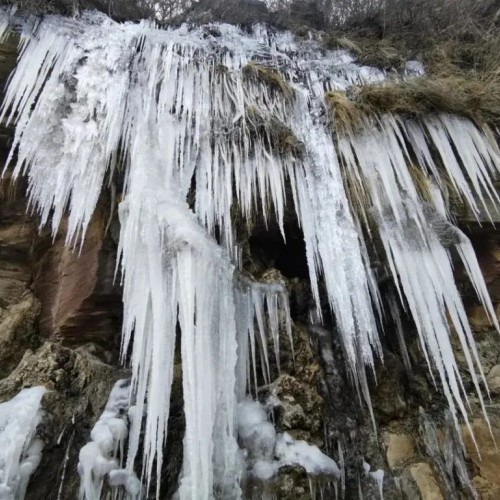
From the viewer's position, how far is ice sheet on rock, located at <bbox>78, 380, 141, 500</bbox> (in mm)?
2705

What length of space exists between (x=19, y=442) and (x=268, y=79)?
369cm

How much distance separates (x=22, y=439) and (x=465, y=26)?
6.10m

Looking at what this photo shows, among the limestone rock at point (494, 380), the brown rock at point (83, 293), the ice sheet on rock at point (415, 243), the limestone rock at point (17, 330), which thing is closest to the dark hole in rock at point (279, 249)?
the ice sheet on rock at point (415, 243)

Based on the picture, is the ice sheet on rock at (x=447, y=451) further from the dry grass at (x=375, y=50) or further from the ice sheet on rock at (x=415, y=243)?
the dry grass at (x=375, y=50)

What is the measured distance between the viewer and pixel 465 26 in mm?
5504

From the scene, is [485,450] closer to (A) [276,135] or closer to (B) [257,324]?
(B) [257,324]

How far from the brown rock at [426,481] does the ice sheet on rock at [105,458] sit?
2.07m

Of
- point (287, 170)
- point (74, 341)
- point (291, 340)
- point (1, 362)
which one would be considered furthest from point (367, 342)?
point (1, 362)

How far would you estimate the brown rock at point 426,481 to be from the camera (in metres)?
3.42

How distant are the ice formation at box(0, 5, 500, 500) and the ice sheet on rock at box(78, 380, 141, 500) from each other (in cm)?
3

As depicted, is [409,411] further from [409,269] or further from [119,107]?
[119,107]

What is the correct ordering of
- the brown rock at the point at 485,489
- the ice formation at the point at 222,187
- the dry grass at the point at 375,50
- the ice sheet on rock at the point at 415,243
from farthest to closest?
the dry grass at the point at 375,50 < the brown rock at the point at 485,489 < the ice sheet on rock at the point at 415,243 < the ice formation at the point at 222,187

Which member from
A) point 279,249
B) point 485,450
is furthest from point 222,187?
point 485,450

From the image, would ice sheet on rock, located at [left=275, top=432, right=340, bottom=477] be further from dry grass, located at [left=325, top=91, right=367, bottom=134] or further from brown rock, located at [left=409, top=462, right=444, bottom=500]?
dry grass, located at [left=325, top=91, right=367, bottom=134]
